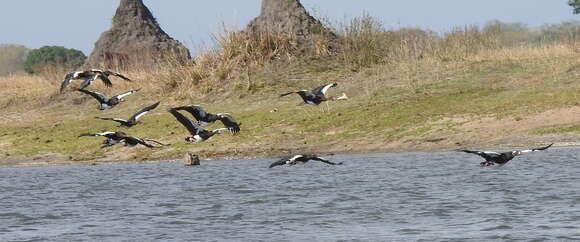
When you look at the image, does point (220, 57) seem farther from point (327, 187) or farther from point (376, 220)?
point (376, 220)

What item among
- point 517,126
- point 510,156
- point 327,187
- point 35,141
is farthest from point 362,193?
point 35,141

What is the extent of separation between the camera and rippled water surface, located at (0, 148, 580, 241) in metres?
16.2

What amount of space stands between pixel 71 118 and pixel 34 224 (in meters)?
17.6

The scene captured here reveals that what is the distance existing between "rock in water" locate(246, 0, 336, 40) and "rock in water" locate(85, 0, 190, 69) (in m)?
4.70

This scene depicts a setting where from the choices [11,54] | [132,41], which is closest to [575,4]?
[132,41]

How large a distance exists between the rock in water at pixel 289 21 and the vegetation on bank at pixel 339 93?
675mm

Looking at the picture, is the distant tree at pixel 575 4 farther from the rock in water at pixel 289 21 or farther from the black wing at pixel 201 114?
the black wing at pixel 201 114

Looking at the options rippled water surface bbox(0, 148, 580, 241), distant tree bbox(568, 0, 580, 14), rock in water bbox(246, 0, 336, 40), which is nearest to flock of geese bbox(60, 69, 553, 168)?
rippled water surface bbox(0, 148, 580, 241)

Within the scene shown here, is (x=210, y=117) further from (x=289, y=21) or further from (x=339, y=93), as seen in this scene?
(x=289, y=21)

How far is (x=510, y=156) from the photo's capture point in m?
18.1

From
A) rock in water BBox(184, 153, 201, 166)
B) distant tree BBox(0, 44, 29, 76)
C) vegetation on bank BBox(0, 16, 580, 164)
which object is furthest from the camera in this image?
distant tree BBox(0, 44, 29, 76)

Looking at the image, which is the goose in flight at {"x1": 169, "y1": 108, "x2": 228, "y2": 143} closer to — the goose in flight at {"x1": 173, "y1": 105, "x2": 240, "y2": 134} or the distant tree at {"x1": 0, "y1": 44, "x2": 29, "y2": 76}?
the goose in flight at {"x1": 173, "y1": 105, "x2": 240, "y2": 134}

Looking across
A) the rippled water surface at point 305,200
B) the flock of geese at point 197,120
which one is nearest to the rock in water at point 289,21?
the rippled water surface at point 305,200

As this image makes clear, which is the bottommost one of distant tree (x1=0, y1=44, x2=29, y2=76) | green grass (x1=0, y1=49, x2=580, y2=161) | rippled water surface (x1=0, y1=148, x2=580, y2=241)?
rippled water surface (x1=0, y1=148, x2=580, y2=241)
